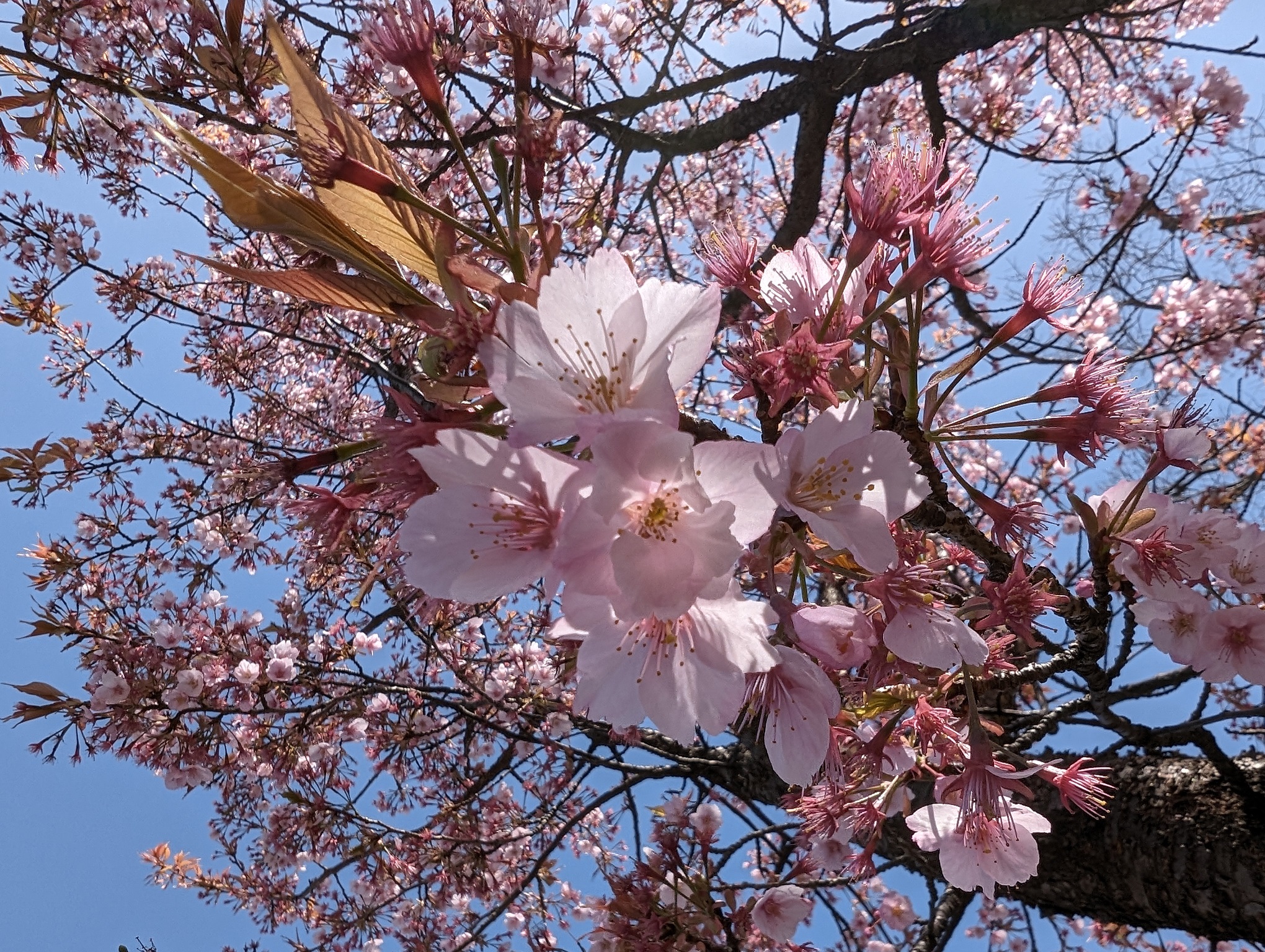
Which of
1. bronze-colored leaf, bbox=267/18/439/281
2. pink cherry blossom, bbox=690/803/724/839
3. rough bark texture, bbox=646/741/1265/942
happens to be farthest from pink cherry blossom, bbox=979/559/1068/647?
rough bark texture, bbox=646/741/1265/942

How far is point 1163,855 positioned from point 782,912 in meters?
1.17

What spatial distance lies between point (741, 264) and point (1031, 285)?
0.51 m

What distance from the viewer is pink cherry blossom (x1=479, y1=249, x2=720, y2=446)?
72cm

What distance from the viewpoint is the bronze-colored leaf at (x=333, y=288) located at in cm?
84

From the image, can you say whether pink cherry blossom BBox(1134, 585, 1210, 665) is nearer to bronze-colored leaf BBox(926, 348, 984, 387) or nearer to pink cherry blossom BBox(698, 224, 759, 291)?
bronze-colored leaf BBox(926, 348, 984, 387)

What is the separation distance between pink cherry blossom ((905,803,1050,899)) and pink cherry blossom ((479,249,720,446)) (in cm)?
110

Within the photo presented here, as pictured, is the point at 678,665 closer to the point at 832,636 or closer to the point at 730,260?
the point at 832,636

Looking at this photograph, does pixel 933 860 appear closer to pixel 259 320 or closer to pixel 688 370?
pixel 688 370

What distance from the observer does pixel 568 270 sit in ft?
2.58

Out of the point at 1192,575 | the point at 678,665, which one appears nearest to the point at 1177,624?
the point at 1192,575

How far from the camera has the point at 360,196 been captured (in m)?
0.84

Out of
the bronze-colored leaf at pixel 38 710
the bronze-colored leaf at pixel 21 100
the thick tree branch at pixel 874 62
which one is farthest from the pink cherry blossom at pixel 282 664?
the thick tree branch at pixel 874 62

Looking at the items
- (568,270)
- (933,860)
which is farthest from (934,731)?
(933,860)

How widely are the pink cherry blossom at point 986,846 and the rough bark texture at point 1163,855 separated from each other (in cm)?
108
